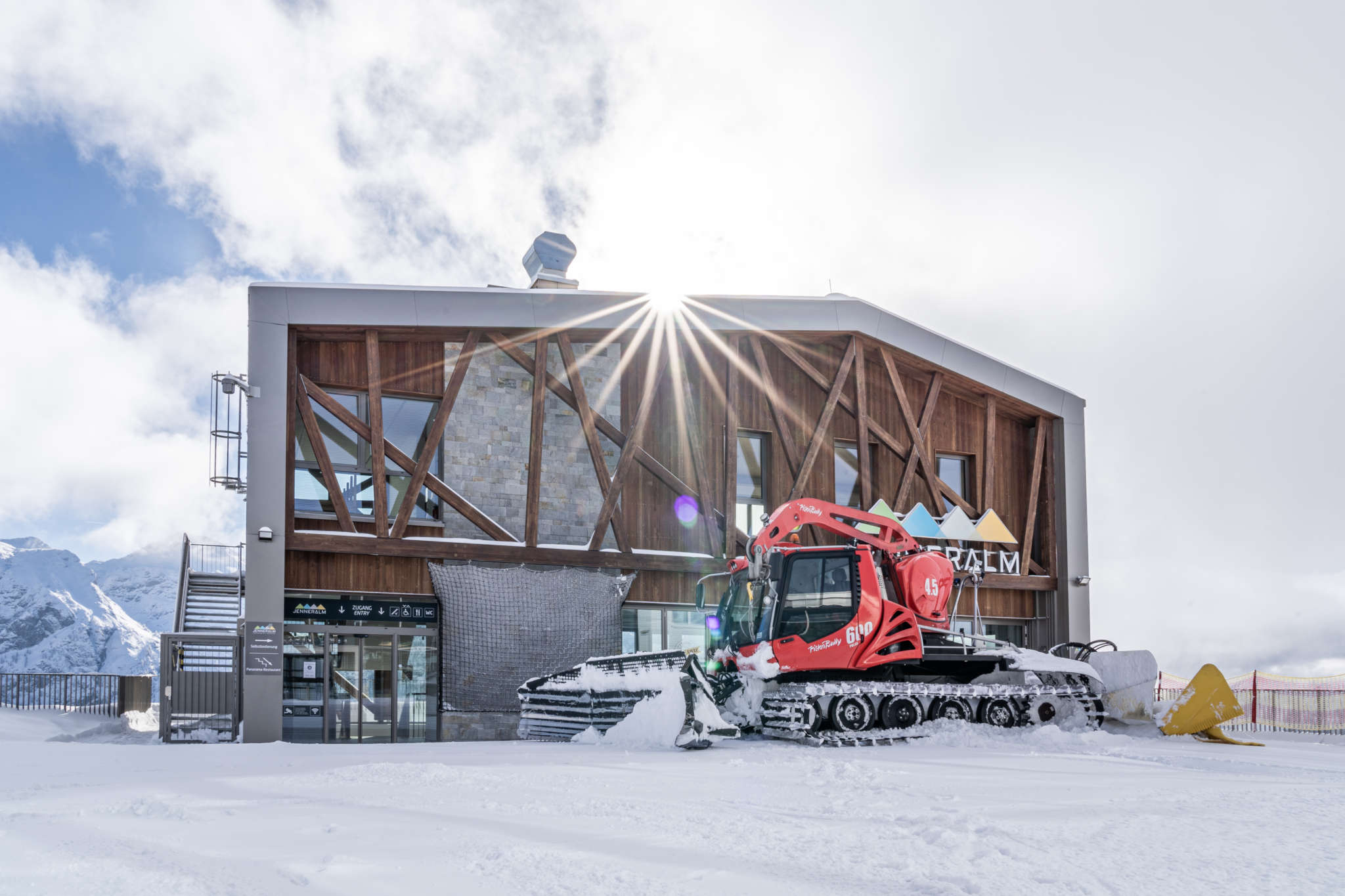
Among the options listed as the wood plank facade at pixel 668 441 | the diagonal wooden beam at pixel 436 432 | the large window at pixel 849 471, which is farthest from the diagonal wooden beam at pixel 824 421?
the diagonal wooden beam at pixel 436 432

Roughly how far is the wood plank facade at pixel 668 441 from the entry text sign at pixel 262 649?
3.19 ft

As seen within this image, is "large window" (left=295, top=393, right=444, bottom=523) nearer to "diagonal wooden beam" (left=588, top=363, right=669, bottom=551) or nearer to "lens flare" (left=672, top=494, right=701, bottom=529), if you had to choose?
"diagonal wooden beam" (left=588, top=363, right=669, bottom=551)

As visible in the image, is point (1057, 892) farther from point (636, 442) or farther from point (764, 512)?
point (764, 512)

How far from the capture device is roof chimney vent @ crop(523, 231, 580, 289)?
2403cm

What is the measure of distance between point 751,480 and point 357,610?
8161 mm

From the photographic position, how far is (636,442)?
20.3 meters

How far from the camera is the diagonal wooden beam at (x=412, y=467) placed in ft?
61.2

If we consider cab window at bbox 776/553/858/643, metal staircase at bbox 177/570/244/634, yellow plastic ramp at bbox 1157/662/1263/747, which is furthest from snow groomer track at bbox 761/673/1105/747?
metal staircase at bbox 177/570/244/634

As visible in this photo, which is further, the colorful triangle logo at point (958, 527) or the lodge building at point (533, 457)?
the colorful triangle logo at point (958, 527)

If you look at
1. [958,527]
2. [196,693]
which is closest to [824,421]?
[958,527]

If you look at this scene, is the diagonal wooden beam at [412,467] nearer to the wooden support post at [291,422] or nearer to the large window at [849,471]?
the wooden support post at [291,422]

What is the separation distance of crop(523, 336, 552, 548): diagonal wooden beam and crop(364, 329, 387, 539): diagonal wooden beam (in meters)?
2.48

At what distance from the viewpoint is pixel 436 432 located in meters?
19.0

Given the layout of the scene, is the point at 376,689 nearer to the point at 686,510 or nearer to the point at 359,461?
the point at 359,461
